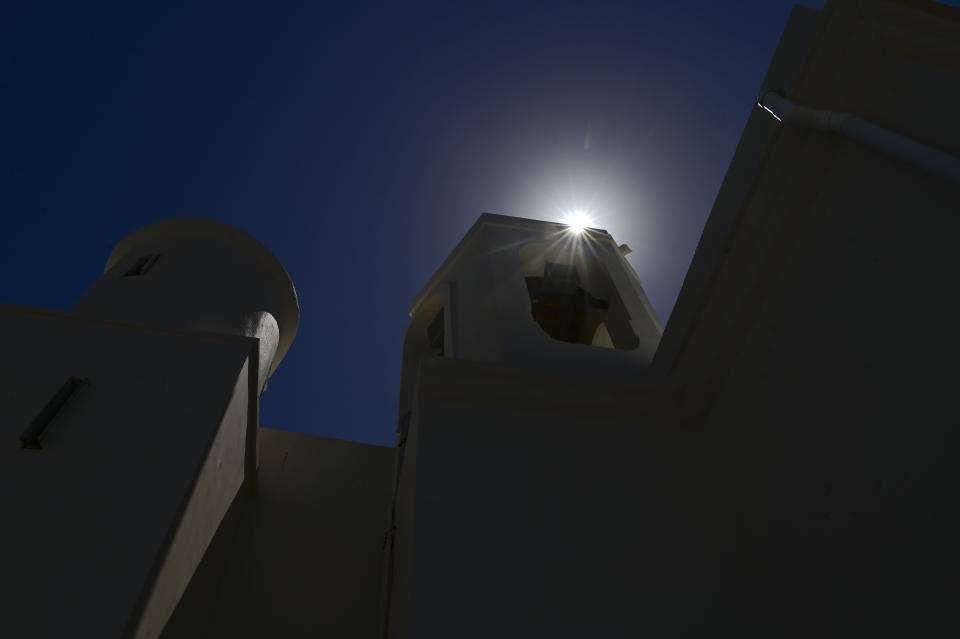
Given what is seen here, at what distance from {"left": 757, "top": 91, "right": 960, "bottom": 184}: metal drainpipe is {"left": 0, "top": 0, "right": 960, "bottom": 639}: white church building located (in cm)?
1

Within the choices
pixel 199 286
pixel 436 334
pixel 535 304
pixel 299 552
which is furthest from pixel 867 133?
pixel 436 334

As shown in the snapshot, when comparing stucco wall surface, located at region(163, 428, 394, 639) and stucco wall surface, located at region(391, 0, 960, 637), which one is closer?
stucco wall surface, located at region(391, 0, 960, 637)

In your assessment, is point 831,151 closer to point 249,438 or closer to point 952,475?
point 952,475

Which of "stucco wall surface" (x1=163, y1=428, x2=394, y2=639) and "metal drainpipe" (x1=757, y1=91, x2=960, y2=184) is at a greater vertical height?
"metal drainpipe" (x1=757, y1=91, x2=960, y2=184)

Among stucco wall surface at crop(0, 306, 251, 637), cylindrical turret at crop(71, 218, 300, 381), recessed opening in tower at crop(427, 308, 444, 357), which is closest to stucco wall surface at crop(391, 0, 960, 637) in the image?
stucco wall surface at crop(0, 306, 251, 637)

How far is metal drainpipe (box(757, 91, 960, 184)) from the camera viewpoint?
2.90 meters

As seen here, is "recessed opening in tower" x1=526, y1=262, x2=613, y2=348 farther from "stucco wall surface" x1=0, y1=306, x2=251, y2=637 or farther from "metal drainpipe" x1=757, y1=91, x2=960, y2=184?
"metal drainpipe" x1=757, y1=91, x2=960, y2=184

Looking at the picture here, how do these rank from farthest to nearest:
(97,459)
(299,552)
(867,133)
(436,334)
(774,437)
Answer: (436,334) → (299,552) → (97,459) → (774,437) → (867,133)

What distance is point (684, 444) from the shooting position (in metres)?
4.87

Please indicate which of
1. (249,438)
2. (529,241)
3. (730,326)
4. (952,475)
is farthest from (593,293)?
(952,475)

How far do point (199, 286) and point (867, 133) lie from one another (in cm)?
708

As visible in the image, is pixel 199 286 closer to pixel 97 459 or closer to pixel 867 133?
pixel 97 459

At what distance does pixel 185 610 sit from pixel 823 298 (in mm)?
5314

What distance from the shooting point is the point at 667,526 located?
418 cm
